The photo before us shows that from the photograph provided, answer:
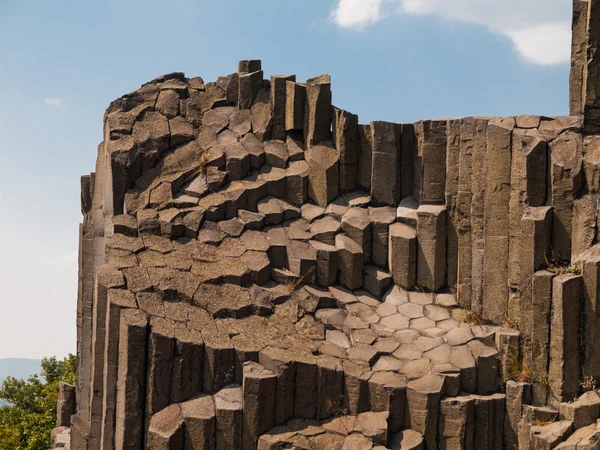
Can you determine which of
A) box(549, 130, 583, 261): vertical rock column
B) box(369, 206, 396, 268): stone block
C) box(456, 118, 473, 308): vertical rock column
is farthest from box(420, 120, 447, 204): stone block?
box(549, 130, 583, 261): vertical rock column

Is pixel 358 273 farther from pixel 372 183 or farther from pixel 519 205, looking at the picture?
pixel 519 205

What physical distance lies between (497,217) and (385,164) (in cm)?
302

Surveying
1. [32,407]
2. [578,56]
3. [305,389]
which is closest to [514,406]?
[305,389]

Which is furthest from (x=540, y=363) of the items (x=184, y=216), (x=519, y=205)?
(x=184, y=216)

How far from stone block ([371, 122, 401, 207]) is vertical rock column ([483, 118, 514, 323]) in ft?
7.93

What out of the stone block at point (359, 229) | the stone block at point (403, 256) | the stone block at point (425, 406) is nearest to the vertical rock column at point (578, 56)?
the stone block at point (403, 256)

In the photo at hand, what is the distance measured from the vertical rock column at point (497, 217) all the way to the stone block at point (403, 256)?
65.5 inches

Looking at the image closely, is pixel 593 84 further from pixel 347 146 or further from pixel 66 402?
pixel 66 402

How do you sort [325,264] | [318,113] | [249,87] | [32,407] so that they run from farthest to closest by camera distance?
[32,407]
[249,87]
[318,113]
[325,264]

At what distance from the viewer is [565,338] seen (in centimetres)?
1544

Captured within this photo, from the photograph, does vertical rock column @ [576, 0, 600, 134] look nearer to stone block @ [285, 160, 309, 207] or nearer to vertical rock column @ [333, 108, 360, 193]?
vertical rock column @ [333, 108, 360, 193]

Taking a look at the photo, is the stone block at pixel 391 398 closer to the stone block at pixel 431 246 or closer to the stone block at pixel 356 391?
the stone block at pixel 356 391

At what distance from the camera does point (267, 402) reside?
15680mm

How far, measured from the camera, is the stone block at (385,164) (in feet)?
62.4
